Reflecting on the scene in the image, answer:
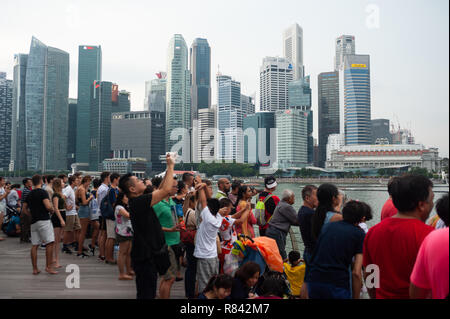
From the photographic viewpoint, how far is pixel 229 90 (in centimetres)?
14962

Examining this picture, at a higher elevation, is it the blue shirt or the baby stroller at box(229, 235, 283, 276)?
the blue shirt

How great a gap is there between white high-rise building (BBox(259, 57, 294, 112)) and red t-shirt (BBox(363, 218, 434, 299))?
160 m

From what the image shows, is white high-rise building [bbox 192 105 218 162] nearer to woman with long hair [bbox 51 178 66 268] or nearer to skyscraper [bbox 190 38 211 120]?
skyscraper [bbox 190 38 211 120]

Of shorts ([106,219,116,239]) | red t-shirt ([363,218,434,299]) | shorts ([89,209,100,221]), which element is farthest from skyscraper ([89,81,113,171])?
red t-shirt ([363,218,434,299])

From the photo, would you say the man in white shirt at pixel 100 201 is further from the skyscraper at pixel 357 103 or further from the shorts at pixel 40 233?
the skyscraper at pixel 357 103

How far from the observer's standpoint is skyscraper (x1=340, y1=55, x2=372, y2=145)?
128m

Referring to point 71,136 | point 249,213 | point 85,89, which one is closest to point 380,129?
point 85,89

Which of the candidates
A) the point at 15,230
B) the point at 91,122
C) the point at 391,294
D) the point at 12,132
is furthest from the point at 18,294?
the point at 91,122

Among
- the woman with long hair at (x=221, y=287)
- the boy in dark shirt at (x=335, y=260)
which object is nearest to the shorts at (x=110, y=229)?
the woman with long hair at (x=221, y=287)

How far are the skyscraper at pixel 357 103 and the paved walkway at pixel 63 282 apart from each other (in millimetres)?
132390

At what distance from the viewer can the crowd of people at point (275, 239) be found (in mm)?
2152

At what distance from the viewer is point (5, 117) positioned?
101 metres
